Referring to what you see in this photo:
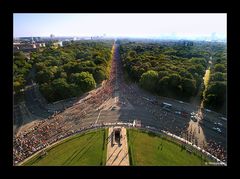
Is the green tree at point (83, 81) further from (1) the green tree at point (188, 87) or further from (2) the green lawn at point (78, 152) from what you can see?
(2) the green lawn at point (78, 152)

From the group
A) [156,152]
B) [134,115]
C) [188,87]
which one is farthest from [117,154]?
[188,87]

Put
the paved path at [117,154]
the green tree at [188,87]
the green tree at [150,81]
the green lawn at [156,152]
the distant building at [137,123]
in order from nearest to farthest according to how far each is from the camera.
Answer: the paved path at [117,154], the green lawn at [156,152], the distant building at [137,123], the green tree at [188,87], the green tree at [150,81]

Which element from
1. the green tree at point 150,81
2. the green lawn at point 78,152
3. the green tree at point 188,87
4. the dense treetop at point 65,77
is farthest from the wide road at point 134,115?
the green lawn at point 78,152

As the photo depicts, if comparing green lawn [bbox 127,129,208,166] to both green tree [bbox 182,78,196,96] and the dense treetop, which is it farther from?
the dense treetop

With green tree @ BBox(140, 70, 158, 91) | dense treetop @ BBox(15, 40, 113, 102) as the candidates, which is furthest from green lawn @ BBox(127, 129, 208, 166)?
dense treetop @ BBox(15, 40, 113, 102)

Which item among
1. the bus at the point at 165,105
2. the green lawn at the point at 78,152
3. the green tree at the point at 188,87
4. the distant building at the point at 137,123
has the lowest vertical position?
the green lawn at the point at 78,152

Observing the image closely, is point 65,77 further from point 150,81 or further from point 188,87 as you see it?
point 188,87
